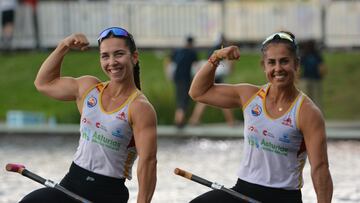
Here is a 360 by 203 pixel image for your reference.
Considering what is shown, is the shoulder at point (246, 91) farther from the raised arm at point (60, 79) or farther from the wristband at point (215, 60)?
the raised arm at point (60, 79)

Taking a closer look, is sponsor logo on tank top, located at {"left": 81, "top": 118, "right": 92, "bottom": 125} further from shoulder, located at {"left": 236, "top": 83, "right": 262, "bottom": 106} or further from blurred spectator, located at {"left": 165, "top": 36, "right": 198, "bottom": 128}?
blurred spectator, located at {"left": 165, "top": 36, "right": 198, "bottom": 128}

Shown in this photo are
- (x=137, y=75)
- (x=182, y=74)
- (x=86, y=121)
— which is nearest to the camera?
(x=86, y=121)

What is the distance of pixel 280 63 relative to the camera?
8.16m

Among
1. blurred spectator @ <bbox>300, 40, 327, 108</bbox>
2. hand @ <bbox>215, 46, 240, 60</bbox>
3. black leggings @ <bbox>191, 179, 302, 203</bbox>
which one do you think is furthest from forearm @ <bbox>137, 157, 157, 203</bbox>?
blurred spectator @ <bbox>300, 40, 327, 108</bbox>

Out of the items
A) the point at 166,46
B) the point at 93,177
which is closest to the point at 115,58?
the point at 93,177

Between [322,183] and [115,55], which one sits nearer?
[322,183]

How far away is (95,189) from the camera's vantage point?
8148 millimetres

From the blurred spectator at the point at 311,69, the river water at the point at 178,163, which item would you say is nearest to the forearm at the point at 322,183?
the river water at the point at 178,163

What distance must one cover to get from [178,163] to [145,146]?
10.6 metres

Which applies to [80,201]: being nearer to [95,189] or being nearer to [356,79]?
[95,189]

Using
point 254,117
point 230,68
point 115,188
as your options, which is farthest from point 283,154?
point 230,68

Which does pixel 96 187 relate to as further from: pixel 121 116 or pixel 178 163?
pixel 178 163

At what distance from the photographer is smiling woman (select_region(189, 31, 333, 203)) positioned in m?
8.03

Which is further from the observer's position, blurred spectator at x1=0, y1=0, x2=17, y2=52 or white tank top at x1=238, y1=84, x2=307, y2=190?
blurred spectator at x1=0, y1=0, x2=17, y2=52
